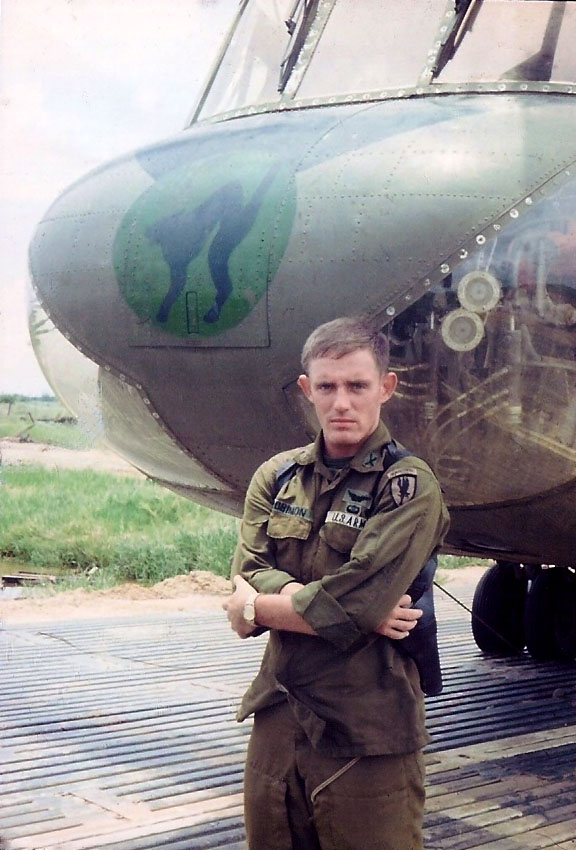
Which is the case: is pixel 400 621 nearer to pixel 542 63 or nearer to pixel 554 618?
pixel 542 63

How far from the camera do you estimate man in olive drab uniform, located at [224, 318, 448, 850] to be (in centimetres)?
266

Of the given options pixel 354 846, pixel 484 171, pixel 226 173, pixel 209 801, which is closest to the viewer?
pixel 354 846

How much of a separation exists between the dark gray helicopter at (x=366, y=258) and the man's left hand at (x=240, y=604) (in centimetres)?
130

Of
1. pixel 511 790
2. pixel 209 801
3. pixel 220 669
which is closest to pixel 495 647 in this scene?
pixel 220 669

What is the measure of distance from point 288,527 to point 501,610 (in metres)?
5.26

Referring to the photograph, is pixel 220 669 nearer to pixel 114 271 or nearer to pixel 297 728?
pixel 114 271

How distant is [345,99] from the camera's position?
4473 millimetres

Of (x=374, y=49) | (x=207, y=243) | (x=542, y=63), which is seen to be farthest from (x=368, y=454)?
(x=374, y=49)

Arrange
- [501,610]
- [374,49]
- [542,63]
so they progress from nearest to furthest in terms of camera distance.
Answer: [542,63], [374,49], [501,610]

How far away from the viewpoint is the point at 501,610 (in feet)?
25.6

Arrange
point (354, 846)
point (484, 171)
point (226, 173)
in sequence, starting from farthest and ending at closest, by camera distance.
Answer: point (226, 173) < point (484, 171) < point (354, 846)

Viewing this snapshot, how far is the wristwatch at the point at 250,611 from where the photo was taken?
276cm

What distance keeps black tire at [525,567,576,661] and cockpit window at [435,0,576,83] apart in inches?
158

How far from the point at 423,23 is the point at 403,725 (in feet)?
9.16
